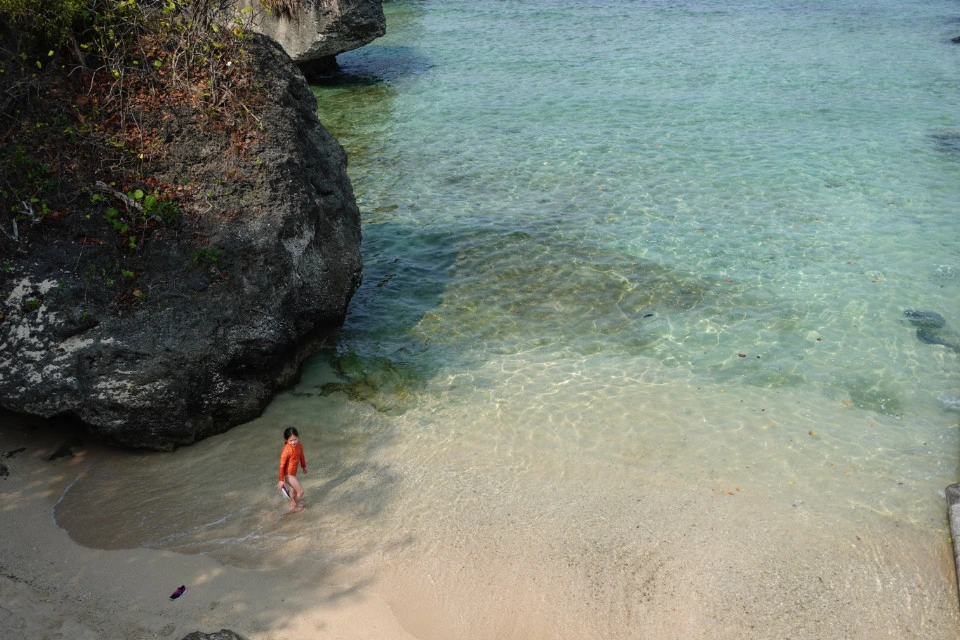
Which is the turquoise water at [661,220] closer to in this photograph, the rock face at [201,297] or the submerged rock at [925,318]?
Result: the submerged rock at [925,318]

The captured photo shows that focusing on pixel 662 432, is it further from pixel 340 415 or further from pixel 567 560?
pixel 340 415

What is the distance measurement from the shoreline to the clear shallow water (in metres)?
0.28

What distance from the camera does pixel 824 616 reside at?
7.27 metres

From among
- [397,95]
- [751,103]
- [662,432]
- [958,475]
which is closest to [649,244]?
[662,432]

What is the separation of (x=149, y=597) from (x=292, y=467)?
1.85m

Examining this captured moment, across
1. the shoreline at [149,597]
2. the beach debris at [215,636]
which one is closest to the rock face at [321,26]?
the shoreline at [149,597]

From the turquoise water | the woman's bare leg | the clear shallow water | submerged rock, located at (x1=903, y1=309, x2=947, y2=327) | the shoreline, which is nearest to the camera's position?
the shoreline

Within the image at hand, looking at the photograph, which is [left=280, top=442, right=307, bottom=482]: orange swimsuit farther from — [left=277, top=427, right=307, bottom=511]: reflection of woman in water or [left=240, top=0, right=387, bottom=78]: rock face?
[left=240, top=0, right=387, bottom=78]: rock face

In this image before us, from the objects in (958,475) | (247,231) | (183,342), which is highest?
(247,231)

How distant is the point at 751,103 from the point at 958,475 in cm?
1520

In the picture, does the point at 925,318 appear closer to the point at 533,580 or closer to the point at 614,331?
the point at 614,331

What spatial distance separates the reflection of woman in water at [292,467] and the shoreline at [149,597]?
978mm

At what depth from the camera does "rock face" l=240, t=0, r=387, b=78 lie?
22.7m

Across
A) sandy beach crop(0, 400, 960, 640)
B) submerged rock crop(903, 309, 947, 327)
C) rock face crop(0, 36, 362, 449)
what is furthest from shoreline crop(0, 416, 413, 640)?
submerged rock crop(903, 309, 947, 327)
